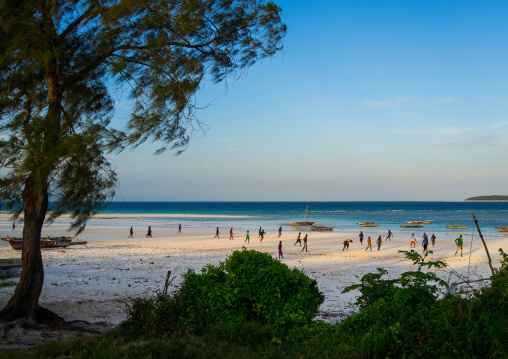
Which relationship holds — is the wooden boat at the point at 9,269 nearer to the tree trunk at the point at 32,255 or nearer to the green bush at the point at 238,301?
the tree trunk at the point at 32,255

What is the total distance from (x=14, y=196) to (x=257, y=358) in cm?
636

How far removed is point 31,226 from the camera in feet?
29.2

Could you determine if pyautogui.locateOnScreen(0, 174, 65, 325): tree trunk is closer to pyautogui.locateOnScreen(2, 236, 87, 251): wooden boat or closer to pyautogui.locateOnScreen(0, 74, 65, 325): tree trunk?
pyautogui.locateOnScreen(0, 74, 65, 325): tree trunk

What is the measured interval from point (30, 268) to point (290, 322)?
596 centimetres

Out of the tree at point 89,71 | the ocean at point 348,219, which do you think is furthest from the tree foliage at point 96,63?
the ocean at point 348,219

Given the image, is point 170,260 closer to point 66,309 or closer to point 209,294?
point 66,309

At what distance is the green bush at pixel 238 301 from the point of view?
712 cm

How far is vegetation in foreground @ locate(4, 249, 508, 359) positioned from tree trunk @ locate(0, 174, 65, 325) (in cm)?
320

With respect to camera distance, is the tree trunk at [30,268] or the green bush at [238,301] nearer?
the green bush at [238,301]

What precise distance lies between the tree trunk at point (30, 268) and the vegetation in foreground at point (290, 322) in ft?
10.5

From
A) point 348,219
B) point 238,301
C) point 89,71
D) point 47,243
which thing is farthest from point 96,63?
point 348,219

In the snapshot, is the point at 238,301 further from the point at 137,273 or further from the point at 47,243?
the point at 47,243

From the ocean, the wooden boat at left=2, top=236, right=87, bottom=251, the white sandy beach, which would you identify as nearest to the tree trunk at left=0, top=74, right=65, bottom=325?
the white sandy beach

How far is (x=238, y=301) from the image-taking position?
289 inches
